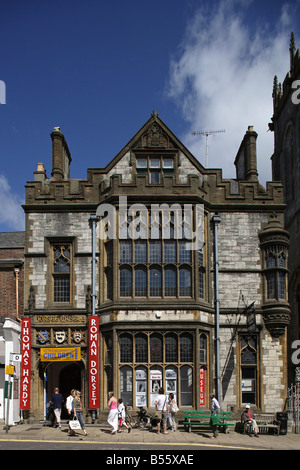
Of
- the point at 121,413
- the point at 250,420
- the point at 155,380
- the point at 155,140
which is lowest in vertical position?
the point at 250,420

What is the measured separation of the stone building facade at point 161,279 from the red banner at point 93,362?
0.25 meters

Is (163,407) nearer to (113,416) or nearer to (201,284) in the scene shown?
(113,416)

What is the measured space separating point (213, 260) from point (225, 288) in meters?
1.36

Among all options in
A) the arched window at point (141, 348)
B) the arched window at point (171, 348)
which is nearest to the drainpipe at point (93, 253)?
the arched window at point (141, 348)

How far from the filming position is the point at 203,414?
23312mm

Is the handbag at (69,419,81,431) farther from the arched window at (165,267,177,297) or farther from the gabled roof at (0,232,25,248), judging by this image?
the gabled roof at (0,232,25,248)

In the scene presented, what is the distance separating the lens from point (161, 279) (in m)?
25.3

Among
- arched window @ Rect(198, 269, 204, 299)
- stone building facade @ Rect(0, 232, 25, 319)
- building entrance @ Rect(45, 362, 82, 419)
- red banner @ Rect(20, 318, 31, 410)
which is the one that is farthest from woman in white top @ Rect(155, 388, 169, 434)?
stone building facade @ Rect(0, 232, 25, 319)

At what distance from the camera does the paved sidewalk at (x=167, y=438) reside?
1908cm

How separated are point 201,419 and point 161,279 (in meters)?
6.04

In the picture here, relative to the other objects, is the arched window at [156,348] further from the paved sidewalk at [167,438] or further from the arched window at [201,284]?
the paved sidewalk at [167,438]

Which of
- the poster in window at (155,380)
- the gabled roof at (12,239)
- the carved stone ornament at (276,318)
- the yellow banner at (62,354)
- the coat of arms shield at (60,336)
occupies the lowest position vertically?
the poster in window at (155,380)

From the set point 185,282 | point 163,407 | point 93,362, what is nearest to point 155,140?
point 185,282

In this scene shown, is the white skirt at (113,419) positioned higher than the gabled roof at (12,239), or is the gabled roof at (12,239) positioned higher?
the gabled roof at (12,239)
